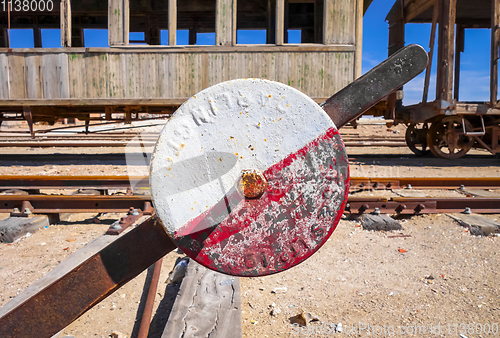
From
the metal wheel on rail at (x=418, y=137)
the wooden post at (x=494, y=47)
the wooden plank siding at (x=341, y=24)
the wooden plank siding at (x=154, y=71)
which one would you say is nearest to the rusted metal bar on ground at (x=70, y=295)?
the wooden plank siding at (x=154, y=71)

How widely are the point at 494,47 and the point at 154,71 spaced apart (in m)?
8.75

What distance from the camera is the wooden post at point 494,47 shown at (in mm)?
8336

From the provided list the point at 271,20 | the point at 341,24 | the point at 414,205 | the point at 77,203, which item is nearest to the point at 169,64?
the point at 271,20

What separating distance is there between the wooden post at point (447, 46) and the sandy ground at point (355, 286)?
18.1 ft

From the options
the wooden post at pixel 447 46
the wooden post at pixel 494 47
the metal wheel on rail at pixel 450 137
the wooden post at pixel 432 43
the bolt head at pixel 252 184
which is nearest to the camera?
the bolt head at pixel 252 184

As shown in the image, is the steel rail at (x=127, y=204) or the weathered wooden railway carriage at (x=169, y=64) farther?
the weathered wooden railway carriage at (x=169, y=64)

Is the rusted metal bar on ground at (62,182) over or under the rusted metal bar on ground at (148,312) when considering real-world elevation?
over

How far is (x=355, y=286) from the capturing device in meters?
2.48

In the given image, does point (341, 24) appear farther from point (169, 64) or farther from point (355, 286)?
point (355, 286)

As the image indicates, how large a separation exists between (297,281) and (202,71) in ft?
20.6

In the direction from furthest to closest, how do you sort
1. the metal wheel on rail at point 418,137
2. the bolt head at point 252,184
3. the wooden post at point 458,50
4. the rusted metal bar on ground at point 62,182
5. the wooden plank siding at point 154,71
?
the wooden post at point 458,50
the metal wheel on rail at point 418,137
the wooden plank siding at point 154,71
the rusted metal bar on ground at point 62,182
the bolt head at point 252,184

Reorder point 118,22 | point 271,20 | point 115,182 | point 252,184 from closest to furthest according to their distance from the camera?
point 252,184, point 115,182, point 118,22, point 271,20

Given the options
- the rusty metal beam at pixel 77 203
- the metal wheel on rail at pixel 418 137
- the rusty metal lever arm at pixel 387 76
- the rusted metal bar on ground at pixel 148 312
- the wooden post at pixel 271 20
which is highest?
the wooden post at pixel 271 20

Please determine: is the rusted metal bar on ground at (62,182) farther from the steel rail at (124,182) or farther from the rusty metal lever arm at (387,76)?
the rusty metal lever arm at (387,76)
